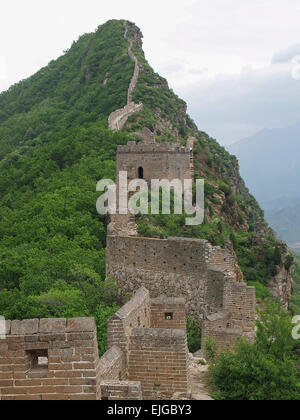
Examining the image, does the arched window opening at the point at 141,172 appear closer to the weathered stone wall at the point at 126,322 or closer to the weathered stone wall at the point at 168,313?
the weathered stone wall at the point at 168,313

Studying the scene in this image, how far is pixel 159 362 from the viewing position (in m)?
13.0

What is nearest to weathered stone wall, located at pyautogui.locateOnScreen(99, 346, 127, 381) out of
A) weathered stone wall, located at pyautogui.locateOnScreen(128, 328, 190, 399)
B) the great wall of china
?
the great wall of china

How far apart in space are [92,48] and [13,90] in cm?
2547

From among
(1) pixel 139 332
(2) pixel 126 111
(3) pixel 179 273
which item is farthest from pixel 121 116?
(1) pixel 139 332

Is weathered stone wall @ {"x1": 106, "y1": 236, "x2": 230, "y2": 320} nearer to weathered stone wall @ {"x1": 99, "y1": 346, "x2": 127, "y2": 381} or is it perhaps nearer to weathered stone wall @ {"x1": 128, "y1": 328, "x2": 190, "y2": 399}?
weathered stone wall @ {"x1": 128, "y1": 328, "x2": 190, "y2": 399}

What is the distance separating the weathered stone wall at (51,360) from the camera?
26.4ft

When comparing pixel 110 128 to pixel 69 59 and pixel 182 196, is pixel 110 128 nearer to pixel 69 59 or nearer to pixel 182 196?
pixel 182 196

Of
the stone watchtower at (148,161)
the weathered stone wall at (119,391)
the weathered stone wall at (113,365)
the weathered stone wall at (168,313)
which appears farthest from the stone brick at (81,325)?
the stone watchtower at (148,161)

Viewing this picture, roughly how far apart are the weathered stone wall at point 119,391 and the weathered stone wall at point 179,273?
1068 centimetres

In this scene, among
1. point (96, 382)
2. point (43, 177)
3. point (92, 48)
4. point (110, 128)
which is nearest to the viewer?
point (96, 382)

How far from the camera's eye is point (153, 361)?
13086 mm

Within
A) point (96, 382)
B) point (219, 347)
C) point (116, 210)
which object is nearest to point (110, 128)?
point (116, 210)

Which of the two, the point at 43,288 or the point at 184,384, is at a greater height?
the point at 43,288

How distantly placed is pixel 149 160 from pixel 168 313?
→ 81.3 ft
